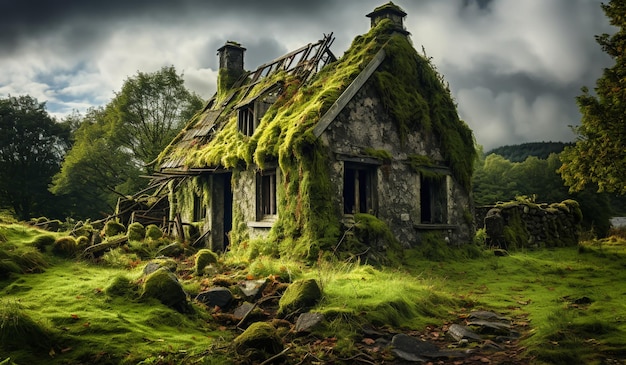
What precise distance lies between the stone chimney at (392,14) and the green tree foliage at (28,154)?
31.8 meters

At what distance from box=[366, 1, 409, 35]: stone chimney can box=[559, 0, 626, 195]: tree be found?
6050 mm

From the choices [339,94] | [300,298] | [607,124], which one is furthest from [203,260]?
[607,124]

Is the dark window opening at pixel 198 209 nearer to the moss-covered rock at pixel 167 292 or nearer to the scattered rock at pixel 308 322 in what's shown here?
the moss-covered rock at pixel 167 292

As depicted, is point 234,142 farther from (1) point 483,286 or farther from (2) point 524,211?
(2) point 524,211

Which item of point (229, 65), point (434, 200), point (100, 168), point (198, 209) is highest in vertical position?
point (229, 65)

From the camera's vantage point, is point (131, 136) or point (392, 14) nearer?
point (392, 14)

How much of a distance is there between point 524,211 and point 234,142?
11.5m

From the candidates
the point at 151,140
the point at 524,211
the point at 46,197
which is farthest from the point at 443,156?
the point at 46,197

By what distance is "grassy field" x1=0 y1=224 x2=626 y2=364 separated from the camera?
17.5ft

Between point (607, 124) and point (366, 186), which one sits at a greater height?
point (607, 124)

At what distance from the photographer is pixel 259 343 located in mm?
5633

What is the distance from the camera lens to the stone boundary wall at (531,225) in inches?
679

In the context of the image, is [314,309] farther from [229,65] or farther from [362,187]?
[229,65]

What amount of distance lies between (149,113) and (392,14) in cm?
2249
